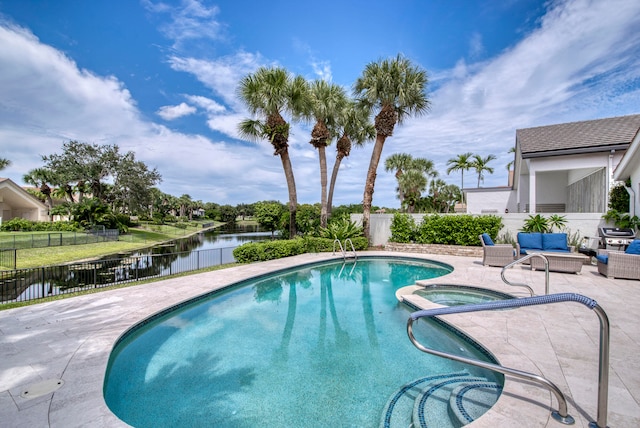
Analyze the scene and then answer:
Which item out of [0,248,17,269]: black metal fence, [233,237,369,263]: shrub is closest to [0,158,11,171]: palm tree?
[0,248,17,269]: black metal fence

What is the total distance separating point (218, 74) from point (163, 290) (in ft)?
40.6

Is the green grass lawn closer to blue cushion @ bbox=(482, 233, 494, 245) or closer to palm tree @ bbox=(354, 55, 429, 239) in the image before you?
palm tree @ bbox=(354, 55, 429, 239)

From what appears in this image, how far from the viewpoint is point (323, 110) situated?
16078 mm

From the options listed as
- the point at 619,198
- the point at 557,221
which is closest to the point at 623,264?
the point at 557,221

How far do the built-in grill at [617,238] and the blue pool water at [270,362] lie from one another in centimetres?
873

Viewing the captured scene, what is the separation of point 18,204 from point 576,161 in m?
51.5

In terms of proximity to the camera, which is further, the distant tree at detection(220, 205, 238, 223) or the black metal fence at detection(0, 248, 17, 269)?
the distant tree at detection(220, 205, 238, 223)

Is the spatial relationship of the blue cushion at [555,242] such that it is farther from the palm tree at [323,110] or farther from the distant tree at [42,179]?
the distant tree at [42,179]

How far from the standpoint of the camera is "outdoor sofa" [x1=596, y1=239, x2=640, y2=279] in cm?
751

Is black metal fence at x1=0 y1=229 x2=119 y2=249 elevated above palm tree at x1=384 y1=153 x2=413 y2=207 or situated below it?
below

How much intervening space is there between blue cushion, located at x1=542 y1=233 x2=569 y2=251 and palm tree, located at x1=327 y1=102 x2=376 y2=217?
408 inches

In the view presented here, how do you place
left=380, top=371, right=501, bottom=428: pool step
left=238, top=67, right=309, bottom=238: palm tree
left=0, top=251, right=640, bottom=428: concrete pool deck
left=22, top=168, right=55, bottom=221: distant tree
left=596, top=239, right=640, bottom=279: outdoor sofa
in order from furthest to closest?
left=22, top=168, right=55, bottom=221: distant tree → left=238, top=67, right=309, bottom=238: palm tree → left=596, top=239, right=640, bottom=279: outdoor sofa → left=380, top=371, right=501, bottom=428: pool step → left=0, top=251, right=640, bottom=428: concrete pool deck

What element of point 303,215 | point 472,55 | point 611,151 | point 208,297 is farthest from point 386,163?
point 208,297

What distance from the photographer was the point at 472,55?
1483 cm
